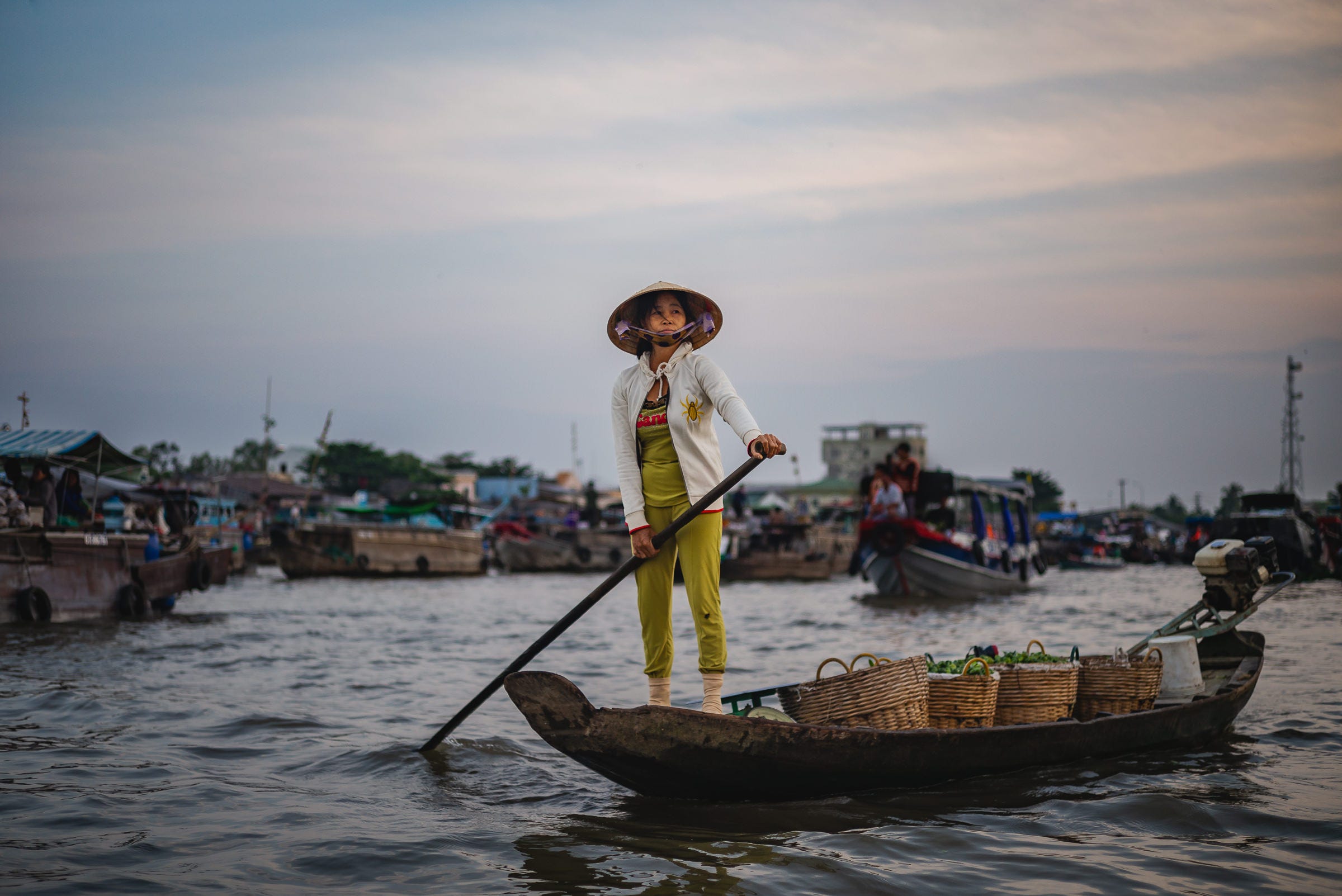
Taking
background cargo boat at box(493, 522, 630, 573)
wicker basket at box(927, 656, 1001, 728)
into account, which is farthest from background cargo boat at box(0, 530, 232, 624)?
background cargo boat at box(493, 522, 630, 573)

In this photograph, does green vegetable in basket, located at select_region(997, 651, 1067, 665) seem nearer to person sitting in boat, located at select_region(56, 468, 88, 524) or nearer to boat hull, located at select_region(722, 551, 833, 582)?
person sitting in boat, located at select_region(56, 468, 88, 524)

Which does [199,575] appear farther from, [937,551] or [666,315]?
[666,315]

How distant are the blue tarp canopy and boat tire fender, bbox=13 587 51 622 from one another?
173 cm

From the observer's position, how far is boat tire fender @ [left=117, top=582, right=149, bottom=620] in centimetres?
1445

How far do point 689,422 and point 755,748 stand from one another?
137 centimetres

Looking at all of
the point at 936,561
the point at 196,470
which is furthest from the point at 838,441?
the point at 936,561

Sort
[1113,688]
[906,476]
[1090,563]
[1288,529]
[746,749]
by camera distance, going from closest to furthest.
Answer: [746,749] → [1113,688] → [906,476] → [1288,529] → [1090,563]

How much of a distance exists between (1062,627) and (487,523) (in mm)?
34185

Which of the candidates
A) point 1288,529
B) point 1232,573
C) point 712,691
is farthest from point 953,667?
point 1288,529

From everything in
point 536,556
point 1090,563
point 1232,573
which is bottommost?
point 1090,563

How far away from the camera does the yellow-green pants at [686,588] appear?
13.8 ft

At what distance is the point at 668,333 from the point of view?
4371mm

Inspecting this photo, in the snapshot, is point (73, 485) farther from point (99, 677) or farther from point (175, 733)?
point (175, 733)

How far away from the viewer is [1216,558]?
689 cm
